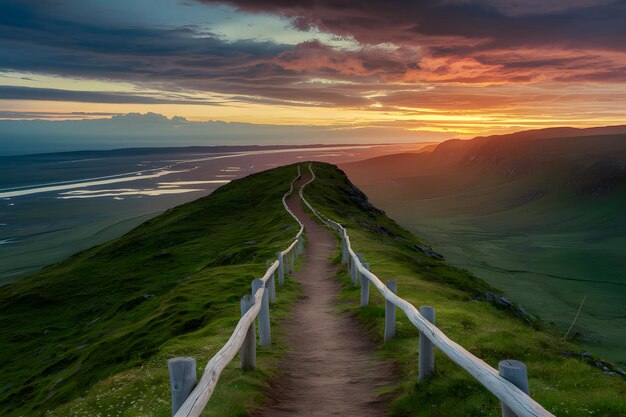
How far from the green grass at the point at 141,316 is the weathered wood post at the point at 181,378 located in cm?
315

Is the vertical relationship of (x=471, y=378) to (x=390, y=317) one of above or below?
above

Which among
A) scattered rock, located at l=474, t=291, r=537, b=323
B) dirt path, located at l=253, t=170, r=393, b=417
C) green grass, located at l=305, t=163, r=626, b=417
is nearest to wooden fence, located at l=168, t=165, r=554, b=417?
green grass, located at l=305, t=163, r=626, b=417

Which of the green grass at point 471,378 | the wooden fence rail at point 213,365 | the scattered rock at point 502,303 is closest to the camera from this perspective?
the wooden fence rail at point 213,365

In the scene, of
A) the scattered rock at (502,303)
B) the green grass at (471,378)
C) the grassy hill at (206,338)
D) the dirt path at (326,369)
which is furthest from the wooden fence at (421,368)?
the scattered rock at (502,303)

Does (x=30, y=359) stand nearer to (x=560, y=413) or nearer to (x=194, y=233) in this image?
(x=194, y=233)

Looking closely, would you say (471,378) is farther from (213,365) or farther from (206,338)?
(206,338)

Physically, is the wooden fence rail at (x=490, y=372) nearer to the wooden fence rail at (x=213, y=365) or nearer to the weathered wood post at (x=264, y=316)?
the wooden fence rail at (x=213, y=365)

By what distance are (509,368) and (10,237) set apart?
701 ft

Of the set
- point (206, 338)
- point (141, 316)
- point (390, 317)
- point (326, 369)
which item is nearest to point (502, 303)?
point (390, 317)

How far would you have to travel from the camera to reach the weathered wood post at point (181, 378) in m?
6.46

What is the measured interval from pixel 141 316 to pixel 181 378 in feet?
131

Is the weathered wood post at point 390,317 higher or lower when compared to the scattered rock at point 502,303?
higher

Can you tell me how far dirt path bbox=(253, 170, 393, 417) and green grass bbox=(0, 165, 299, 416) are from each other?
578mm

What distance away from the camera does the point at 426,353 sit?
33.8ft
